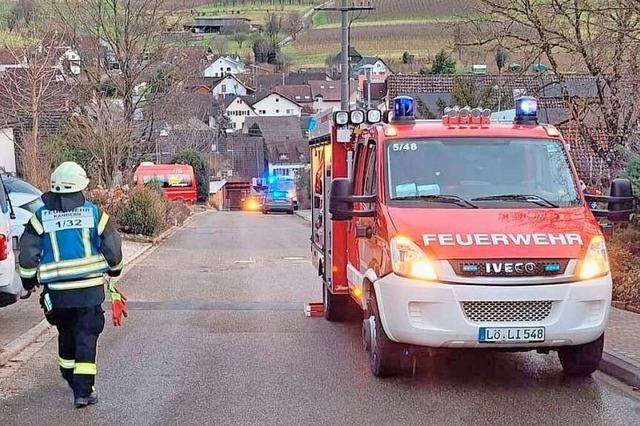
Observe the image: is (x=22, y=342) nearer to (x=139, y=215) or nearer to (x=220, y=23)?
(x=139, y=215)

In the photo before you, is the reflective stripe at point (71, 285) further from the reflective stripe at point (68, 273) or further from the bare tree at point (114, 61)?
the bare tree at point (114, 61)

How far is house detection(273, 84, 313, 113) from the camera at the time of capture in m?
130

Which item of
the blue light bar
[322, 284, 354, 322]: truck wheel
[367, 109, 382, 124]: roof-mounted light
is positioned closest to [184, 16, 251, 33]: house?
[322, 284, 354, 322]: truck wheel

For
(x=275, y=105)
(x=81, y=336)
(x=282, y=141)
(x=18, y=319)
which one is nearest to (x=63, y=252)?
(x=81, y=336)

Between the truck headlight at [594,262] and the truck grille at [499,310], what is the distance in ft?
1.45

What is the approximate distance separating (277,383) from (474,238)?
6.91 feet

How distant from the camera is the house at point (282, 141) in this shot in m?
90.0

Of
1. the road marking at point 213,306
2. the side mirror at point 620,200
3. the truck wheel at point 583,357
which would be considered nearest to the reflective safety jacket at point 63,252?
the truck wheel at point 583,357

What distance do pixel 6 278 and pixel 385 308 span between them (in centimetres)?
377

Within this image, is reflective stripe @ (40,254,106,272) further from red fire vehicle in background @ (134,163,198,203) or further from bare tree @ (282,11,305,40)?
bare tree @ (282,11,305,40)

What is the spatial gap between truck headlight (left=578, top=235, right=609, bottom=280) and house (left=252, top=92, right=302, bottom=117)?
118 meters

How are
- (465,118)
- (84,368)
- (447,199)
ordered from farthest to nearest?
(465,118), (447,199), (84,368)

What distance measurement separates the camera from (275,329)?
11.0 meters

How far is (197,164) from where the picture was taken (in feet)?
206
